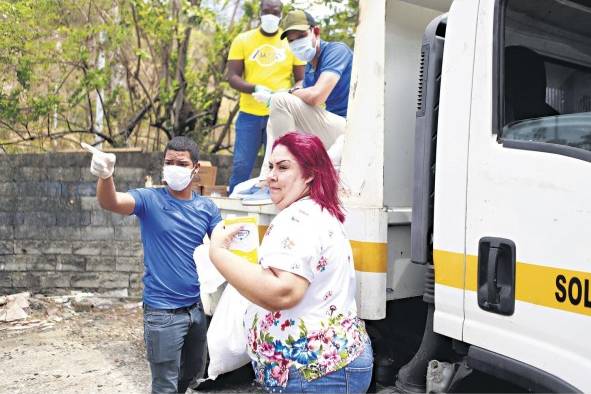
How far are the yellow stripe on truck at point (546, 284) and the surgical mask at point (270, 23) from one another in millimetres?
3293

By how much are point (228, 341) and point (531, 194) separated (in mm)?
1396

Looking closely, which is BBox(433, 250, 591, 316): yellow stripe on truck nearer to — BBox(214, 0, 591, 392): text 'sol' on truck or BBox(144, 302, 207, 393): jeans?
BBox(214, 0, 591, 392): text 'sol' on truck

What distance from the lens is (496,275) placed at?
1.98 meters

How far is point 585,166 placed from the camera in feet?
5.72

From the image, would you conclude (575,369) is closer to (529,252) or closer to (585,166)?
(529,252)

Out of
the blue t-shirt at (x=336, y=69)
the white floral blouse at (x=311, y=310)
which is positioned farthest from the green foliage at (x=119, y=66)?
the white floral blouse at (x=311, y=310)

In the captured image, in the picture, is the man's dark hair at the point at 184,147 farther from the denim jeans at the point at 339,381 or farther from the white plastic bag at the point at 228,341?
the denim jeans at the point at 339,381

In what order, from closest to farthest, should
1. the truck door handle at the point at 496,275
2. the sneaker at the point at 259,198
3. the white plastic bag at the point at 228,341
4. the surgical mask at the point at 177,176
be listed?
the truck door handle at the point at 496,275 → the white plastic bag at the point at 228,341 → the surgical mask at the point at 177,176 → the sneaker at the point at 259,198

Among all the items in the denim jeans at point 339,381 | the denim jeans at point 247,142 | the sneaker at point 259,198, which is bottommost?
the denim jeans at point 339,381

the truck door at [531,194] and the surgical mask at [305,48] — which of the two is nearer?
the truck door at [531,194]


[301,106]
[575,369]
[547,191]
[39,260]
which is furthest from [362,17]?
[39,260]

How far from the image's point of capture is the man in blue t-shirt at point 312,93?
319 centimetres

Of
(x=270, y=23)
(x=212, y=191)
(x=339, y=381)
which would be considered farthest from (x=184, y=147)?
(x=270, y=23)

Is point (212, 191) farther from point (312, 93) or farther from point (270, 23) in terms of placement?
point (270, 23)
